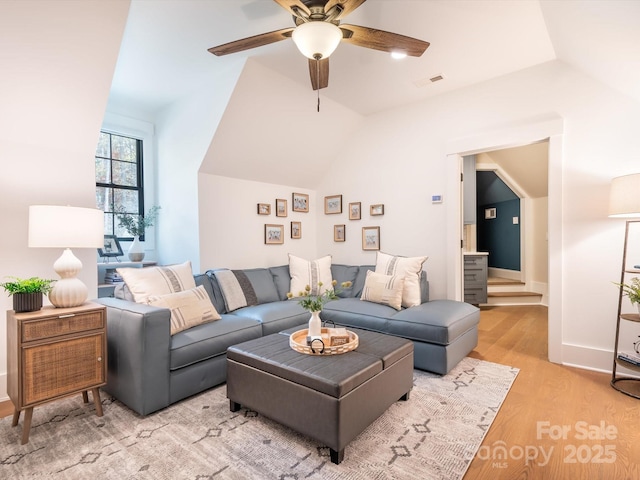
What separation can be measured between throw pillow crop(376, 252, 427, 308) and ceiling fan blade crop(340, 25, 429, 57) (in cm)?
199

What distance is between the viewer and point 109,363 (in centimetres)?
232

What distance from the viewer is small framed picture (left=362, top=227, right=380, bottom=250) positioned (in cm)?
432

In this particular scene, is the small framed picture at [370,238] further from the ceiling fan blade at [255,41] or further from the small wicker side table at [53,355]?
the small wicker side table at [53,355]

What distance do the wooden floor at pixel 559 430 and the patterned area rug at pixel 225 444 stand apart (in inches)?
4.0

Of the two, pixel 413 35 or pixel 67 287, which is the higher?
pixel 413 35

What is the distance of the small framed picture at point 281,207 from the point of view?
4493 mm

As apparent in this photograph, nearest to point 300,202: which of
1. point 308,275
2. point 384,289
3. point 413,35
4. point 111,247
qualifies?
point 308,275

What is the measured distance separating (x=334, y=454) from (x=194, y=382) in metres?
1.19

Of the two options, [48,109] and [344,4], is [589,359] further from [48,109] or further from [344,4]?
[48,109]

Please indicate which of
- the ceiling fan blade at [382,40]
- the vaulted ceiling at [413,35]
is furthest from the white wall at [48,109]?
the ceiling fan blade at [382,40]

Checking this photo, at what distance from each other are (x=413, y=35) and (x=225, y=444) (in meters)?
3.12

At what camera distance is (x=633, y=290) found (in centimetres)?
245

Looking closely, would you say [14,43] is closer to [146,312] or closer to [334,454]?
[146,312]

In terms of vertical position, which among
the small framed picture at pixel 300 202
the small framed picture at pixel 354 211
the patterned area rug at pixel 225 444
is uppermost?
the small framed picture at pixel 300 202
